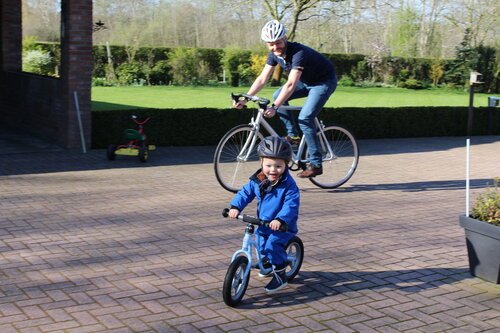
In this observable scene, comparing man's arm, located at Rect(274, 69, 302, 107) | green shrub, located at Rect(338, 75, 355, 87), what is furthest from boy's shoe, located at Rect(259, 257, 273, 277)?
green shrub, located at Rect(338, 75, 355, 87)

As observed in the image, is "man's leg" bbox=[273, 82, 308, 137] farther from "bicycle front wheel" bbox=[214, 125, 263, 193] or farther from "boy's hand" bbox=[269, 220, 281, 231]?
"boy's hand" bbox=[269, 220, 281, 231]

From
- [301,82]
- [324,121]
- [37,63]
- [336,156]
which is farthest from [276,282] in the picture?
[37,63]

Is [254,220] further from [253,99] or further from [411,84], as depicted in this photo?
[411,84]

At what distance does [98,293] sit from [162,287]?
47cm

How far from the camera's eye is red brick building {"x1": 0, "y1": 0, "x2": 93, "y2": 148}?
1205cm

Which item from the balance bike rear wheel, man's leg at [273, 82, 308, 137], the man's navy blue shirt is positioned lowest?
the balance bike rear wheel

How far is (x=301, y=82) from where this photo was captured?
29.3ft

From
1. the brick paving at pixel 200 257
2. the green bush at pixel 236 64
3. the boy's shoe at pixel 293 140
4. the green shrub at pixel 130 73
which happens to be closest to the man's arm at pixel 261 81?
the boy's shoe at pixel 293 140

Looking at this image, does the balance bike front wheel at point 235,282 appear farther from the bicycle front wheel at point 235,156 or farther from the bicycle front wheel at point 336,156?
the bicycle front wheel at point 336,156

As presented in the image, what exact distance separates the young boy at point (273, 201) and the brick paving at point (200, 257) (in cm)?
23

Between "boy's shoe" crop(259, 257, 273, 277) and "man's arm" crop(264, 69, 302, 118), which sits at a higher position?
"man's arm" crop(264, 69, 302, 118)

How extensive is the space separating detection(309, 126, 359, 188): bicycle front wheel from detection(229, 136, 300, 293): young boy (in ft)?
13.9

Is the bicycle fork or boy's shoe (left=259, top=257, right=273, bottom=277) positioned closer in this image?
boy's shoe (left=259, top=257, right=273, bottom=277)

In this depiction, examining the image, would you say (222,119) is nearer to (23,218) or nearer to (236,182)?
(236,182)
